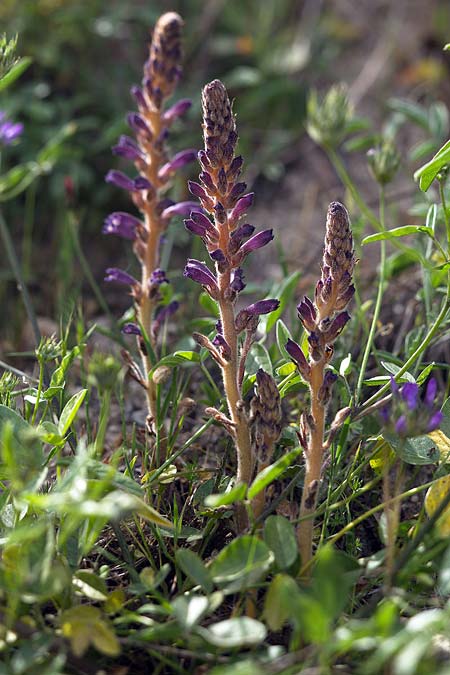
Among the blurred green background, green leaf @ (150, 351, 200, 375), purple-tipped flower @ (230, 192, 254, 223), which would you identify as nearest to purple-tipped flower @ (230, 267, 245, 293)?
purple-tipped flower @ (230, 192, 254, 223)

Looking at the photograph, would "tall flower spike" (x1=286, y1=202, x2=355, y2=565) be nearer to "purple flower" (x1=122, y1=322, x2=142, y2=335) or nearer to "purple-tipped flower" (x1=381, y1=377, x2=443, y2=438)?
"purple-tipped flower" (x1=381, y1=377, x2=443, y2=438)

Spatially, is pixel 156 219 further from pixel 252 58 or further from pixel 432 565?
pixel 252 58

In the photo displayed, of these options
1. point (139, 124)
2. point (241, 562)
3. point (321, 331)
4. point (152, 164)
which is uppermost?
point (139, 124)

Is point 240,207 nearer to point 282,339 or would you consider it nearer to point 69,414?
point 282,339

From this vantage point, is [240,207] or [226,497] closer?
[226,497]

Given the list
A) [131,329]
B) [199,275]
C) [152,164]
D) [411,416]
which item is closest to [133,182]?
[152,164]

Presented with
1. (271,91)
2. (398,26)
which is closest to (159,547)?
(271,91)
